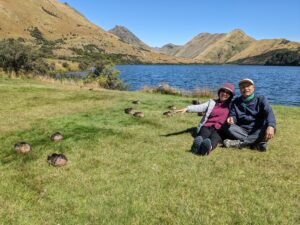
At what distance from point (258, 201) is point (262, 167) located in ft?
6.25

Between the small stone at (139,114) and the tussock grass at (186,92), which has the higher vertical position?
the small stone at (139,114)

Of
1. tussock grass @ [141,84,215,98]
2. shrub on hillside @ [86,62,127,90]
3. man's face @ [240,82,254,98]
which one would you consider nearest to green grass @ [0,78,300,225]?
man's face @ [240,82,254,98]

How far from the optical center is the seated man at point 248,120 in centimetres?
939

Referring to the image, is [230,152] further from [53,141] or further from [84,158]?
[53,141]

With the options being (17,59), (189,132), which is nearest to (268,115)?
(189,132)

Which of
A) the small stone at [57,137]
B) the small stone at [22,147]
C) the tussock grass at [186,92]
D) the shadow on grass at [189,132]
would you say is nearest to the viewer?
the small stone at [22,147]

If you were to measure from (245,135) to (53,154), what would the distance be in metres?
4.93

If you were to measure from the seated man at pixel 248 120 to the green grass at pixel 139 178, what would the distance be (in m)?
0.36

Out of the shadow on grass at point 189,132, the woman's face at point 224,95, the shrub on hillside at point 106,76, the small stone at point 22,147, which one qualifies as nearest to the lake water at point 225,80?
the shrub on hillside at point 106,76

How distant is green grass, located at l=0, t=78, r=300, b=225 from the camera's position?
19.7 feet

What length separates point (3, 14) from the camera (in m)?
196

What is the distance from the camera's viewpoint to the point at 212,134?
9.67 m

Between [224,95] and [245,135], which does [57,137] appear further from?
[245,135]

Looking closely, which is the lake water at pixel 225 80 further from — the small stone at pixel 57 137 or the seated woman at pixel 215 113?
the small stone at pixel 57 137
